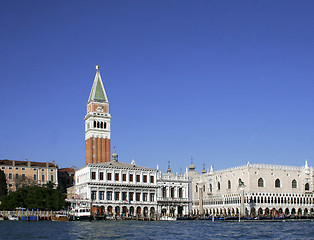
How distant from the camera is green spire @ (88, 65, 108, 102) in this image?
91812mm

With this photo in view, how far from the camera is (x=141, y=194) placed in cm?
7456

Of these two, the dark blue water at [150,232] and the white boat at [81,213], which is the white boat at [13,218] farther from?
the dark blue water at [150,232]

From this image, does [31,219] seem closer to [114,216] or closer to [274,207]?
[114,216]

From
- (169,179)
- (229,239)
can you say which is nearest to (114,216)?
(169,179)

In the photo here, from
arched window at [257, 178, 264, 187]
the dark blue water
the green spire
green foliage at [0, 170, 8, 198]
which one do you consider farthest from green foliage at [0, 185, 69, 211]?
arched window at [257, 178, 264, 187]

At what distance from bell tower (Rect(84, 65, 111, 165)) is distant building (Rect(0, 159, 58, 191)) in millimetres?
10452

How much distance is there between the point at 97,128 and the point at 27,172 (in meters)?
17.7

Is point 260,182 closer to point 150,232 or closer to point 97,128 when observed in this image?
point 97,128

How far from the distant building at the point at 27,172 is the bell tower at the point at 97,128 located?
10.5 m

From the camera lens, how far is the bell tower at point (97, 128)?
88.9 metres

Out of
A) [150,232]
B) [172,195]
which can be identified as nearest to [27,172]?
[172,195]

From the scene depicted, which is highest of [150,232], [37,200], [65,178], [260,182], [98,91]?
[98,91]

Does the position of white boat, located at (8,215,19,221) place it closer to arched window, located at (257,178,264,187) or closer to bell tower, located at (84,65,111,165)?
bell tower, located at (84,65,111,165)

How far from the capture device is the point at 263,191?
77625 millimetres
